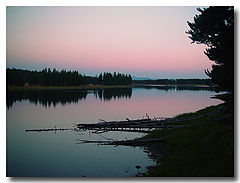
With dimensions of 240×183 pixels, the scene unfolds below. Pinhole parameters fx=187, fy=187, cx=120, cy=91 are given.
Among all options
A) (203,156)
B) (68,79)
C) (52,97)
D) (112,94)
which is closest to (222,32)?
Result: (203,156)

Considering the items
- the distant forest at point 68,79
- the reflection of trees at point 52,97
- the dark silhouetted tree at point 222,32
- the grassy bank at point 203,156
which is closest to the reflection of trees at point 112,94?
the reflection of trees at point 52,97

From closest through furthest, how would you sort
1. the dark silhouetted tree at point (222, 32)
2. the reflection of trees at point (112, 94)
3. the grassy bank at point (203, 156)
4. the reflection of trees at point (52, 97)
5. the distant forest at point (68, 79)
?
the grassy bank at point (203, 156) < the dark silhouetted tree at point (222, 32) < the reflection of trees at point (52, 97) < the reflection of trees at point (112, 94) < the distant forest at point (68, 79)

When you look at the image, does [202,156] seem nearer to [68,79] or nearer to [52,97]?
[52,97]

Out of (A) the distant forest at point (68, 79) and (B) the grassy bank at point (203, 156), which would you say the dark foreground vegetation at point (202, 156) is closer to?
(B) the grassy bank at point (203, 156)

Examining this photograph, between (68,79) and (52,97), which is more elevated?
(68,79)

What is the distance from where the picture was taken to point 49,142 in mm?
11492

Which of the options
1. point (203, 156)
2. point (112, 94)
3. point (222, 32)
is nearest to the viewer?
point (203, 156)

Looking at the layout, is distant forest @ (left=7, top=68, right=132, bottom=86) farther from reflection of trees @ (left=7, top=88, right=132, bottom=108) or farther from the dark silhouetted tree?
the dark silhouetted tree

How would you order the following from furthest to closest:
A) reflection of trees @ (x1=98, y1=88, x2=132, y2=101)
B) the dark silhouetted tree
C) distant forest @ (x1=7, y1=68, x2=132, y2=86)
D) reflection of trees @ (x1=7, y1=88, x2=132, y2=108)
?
1. distant forest @ (x1=7, y1=68, x2=132, y2=86)
2. reflection of trees @ (x1=98, y1=88, x2=132, y2=101)
3. reflection of trees @ (x1=7, y1=88, x2=132, y2=108)
4. the dark silhouetted tree

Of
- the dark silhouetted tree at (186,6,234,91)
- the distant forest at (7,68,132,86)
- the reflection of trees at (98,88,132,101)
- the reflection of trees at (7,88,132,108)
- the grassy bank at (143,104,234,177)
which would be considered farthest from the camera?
the distant forest at (7,68,132,86)

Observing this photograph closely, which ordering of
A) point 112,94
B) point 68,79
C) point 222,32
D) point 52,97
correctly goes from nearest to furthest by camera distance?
1. point 222,32
2. point 52,97
3. point 112,94
4. point 68,79

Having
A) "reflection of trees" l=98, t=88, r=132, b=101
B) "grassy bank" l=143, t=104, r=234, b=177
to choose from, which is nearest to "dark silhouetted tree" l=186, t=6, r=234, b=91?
"grassy bank" l=143, t=104, r=234, b=177

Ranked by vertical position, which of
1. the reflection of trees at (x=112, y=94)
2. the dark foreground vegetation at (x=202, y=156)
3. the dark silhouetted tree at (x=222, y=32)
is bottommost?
the dark foreground vegetation at (x=202, y=156)
